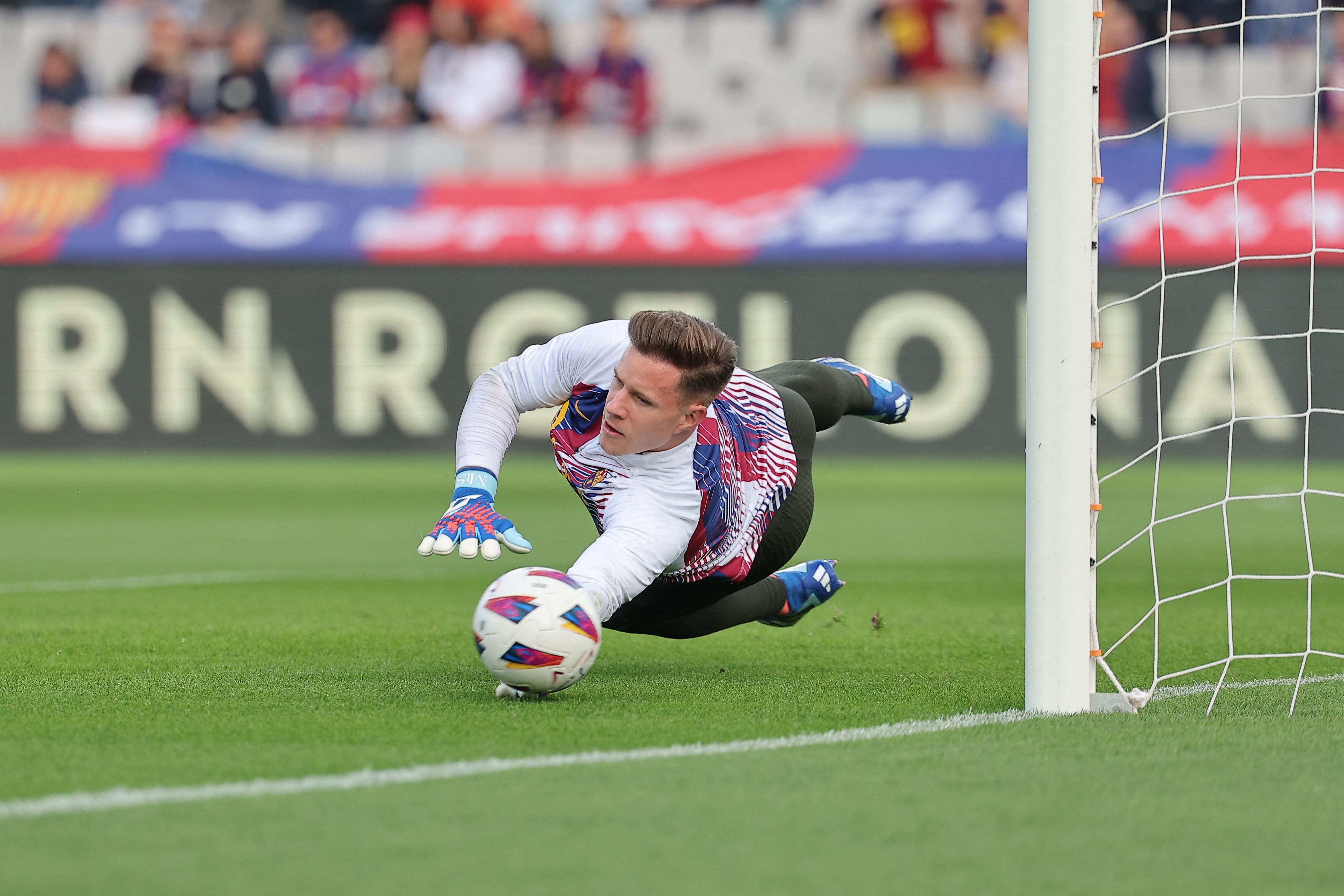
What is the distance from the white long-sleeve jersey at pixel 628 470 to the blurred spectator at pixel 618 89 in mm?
12215

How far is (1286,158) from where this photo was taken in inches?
575

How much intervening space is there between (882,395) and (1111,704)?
→ 1.86 m

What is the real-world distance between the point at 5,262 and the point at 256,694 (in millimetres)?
11732

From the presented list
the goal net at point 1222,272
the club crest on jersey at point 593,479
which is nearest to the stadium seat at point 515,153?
the goal net at point 1222,272

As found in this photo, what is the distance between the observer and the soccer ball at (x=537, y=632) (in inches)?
162

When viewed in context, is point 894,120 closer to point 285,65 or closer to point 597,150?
point 597,150

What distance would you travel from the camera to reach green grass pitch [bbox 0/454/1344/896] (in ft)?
8.86

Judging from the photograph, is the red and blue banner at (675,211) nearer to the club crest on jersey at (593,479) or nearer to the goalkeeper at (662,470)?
the goalkeeper at (662,470)

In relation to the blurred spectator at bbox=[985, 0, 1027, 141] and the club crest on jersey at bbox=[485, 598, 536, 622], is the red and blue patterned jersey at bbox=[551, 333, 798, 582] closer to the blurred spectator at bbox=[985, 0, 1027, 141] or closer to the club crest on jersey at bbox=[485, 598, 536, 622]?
the club crest on jersey at bbox=[485, 598, 536, 622]

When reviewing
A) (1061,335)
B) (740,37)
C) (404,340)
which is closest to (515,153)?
(404,340)

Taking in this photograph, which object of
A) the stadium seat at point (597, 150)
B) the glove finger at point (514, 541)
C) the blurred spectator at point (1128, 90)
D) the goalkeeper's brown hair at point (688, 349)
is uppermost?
the blurred spectator at point (1128, 90)

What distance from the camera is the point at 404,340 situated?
14945 millimetres

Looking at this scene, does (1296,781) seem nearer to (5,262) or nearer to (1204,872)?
(1204,872)

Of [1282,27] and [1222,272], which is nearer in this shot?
[1222,272]
